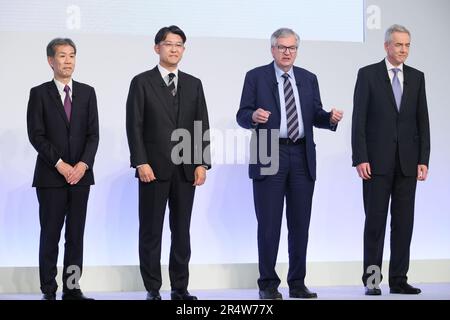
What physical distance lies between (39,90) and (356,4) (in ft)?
8.09

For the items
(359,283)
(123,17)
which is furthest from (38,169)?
(359,283)

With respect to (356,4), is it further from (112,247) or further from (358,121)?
(112,247)

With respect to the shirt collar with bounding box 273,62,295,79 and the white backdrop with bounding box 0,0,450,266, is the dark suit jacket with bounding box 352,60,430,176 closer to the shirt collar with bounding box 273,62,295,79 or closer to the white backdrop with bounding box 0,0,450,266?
the shirt collar with bounding box 273,62,295,79

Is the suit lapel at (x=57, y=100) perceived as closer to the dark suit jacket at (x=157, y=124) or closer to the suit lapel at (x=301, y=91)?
the dark suit jacket at (x=157, y=124)

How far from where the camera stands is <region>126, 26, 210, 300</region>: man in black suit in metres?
4.83

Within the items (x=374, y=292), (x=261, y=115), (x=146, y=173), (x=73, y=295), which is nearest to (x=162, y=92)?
(x=146, y=173)

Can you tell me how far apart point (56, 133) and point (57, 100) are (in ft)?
0.67

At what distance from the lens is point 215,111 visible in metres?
5.95

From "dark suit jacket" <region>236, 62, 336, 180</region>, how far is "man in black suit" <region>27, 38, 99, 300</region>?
97cm

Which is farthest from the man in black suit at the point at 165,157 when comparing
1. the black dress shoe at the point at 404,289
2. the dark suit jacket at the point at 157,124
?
the black dress shoe at the point at 404,289

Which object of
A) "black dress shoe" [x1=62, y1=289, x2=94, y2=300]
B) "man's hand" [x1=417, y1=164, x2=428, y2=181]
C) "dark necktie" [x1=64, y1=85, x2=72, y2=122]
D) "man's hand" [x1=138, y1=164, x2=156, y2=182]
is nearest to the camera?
"man's hand" [x1=138, y1=164, x2=156, y2=182]

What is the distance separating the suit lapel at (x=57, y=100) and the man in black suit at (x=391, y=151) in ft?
5.93

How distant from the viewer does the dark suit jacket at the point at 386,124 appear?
5164 millimetres

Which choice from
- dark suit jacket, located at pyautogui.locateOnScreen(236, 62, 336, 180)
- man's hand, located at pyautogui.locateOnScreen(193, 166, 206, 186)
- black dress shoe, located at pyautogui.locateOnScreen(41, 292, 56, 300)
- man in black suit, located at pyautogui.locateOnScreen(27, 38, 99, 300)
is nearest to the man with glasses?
dark suit jacket, located at pyautogui.locateOnScreen(236, 62, 336, 180)
